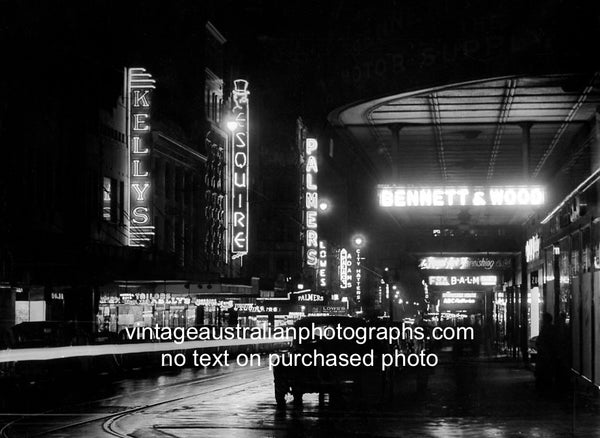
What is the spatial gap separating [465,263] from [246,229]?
45.2 feet

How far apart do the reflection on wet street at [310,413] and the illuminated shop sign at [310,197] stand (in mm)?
46320

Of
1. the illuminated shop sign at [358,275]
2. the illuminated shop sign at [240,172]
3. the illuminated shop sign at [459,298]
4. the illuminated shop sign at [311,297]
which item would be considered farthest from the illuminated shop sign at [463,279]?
the illuminated shop sign at [358,275]

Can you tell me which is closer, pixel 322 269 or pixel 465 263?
pixel 465 263

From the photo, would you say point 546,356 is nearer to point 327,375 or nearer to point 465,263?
point 327,375

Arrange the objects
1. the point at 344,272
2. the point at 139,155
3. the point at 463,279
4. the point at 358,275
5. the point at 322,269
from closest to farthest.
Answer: the point at 139,155, the point at 463,279, the point at 322,269, the point at 344,272, the point at 358,275

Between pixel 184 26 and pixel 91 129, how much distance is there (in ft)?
64.4

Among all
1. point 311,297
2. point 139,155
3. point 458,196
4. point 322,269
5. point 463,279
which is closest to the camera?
point 458,196

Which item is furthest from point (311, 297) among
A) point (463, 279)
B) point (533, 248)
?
point (533, 248)

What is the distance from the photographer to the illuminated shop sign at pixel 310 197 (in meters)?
74.4

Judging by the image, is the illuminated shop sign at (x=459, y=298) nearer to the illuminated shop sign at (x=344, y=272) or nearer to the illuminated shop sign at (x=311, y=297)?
the illuminated shop sign at (x=344, y=272)

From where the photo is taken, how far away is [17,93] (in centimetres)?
3794

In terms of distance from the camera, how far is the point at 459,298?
96.1 m

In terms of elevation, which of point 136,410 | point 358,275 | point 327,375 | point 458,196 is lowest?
point 136,410

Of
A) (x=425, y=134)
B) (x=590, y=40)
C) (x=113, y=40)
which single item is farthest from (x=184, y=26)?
(x=590, y=40)
